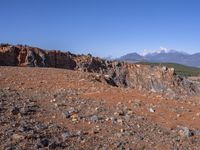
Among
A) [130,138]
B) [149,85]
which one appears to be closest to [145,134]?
[130,138]

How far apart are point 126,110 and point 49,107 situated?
2659 mm

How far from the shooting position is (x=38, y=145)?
9891 millimetres

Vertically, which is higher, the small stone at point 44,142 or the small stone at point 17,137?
the small stone at point 17,137

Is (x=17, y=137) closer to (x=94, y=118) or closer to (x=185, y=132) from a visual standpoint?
(x=94, y=118)

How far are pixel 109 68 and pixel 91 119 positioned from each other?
39284 mm

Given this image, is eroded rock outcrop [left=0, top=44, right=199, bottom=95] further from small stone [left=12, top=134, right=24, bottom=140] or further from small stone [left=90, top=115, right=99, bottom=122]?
small stone [left=12, top=134, right=24, bottom=140]

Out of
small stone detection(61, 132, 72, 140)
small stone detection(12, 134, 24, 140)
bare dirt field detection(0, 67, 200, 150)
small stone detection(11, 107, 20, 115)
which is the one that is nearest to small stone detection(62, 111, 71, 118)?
bare dirt field detection(0, 67, 200, 150)

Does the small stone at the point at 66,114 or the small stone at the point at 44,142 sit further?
the small stone at the point at 66,114

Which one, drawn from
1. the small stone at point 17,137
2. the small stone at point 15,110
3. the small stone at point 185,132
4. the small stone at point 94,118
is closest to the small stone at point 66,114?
the small stone at point 94,118

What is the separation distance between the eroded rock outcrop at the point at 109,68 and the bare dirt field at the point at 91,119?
23651mm

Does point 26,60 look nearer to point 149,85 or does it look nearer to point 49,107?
point 149,85

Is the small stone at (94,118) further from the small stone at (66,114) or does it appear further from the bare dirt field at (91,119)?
the small stone at (66,114)

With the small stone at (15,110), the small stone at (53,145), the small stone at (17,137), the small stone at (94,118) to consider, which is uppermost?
the small stone at (15,110)

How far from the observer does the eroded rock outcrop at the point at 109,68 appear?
41094mm
